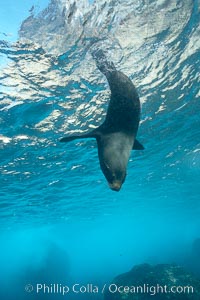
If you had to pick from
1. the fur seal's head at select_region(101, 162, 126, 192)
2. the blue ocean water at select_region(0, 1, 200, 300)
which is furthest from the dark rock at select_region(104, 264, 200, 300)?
the fur seal's head at select_region(101, 162, 126, 192)

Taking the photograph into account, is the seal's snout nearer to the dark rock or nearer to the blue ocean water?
the blue ocean water

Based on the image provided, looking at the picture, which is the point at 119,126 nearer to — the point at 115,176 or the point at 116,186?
the point at 115,176

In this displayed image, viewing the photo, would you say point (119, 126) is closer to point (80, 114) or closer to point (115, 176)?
point (115, 176)

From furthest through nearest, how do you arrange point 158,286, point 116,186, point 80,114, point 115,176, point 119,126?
point 158,286 < point 80,114 < point 119,126 < point 115,176 < point 116,186

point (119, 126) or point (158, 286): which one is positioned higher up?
point (119, 126)

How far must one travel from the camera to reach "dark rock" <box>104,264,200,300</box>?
63.7 ft

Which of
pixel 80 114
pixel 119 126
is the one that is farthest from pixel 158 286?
pixel 119 126

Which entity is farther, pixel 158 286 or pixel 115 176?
pixel 158 286

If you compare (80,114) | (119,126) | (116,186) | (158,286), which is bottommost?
(158,286)

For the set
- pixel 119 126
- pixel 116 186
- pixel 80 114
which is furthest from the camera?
pixel 80 114

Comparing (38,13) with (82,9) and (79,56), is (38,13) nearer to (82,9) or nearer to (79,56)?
(82,9)

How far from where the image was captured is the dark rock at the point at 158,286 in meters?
19.4

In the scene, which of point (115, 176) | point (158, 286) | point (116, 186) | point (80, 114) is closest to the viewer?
point (116, 186)

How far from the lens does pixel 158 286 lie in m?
20.1
